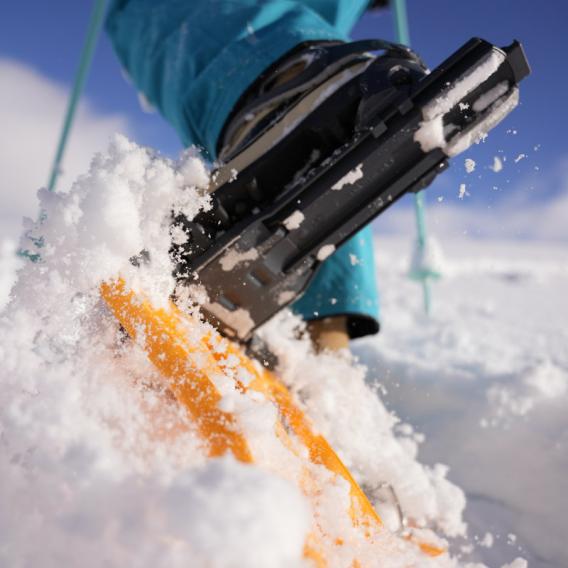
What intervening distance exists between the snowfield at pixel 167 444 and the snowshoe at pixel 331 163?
5 centimetres

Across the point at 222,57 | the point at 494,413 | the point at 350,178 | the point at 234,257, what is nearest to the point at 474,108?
the point at 350,178

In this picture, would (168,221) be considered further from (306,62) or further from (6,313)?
(306,62)

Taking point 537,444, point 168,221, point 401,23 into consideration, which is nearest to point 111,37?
point 168,221

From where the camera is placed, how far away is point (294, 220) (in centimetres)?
53

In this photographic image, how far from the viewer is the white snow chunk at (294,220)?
0.53 metres

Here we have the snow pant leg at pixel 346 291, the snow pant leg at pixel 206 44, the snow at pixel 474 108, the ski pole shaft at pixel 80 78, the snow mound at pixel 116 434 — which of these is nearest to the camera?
the snow mound at pixel 116 434

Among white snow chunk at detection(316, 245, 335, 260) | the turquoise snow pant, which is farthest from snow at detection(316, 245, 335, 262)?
the turquoise snow pant

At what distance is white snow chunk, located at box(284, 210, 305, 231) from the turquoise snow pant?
0.29m

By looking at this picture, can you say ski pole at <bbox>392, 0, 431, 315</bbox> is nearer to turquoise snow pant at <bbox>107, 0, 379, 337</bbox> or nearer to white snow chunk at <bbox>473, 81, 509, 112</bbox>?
turquoise snow pant at <bbox>107, 0, 379, 337</bbox>

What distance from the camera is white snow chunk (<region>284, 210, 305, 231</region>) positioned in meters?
0.53

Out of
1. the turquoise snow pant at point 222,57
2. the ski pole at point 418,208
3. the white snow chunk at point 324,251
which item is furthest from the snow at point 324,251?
the ski pole at point 418,208

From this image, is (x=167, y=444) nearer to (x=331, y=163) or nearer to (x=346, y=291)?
(x=331, y=163)

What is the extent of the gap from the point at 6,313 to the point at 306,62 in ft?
1.55

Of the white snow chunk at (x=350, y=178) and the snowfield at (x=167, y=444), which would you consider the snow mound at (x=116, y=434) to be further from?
the white snow chunk at (x=350, y=178)
